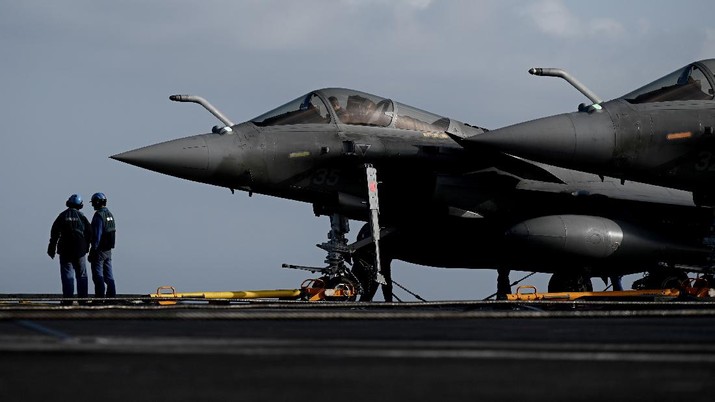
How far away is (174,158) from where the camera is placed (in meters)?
14.1

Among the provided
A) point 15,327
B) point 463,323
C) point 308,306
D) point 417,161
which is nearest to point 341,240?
point 417,161

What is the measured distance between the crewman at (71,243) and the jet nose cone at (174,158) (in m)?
3.07

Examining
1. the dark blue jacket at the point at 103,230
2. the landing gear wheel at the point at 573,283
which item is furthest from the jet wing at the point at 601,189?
the dark blue jacket at the point at 103,230

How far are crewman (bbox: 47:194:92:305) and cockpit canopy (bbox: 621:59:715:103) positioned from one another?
347 inches

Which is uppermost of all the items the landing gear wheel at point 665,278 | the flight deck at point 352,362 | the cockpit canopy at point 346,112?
the cockpit canopy at point 346,112

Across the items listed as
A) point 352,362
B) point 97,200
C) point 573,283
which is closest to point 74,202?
point 97,200

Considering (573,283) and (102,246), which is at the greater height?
(102,246)

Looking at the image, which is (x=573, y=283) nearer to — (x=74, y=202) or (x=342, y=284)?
(x=342, y=284)

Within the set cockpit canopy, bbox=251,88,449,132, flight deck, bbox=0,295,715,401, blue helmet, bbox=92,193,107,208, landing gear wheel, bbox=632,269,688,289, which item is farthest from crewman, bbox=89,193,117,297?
flight deck, bbox=0,295,715,401

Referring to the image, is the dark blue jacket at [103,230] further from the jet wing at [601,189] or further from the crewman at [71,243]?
the jet wing at [601,189]

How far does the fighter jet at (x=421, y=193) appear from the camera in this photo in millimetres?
14711

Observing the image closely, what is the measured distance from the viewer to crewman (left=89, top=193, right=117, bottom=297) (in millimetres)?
17234

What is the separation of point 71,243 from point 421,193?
5716 millimetres

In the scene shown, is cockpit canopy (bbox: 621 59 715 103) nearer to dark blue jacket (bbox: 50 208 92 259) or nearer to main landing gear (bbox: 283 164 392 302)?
main landing gear (bbox: 283 164 392 302)
